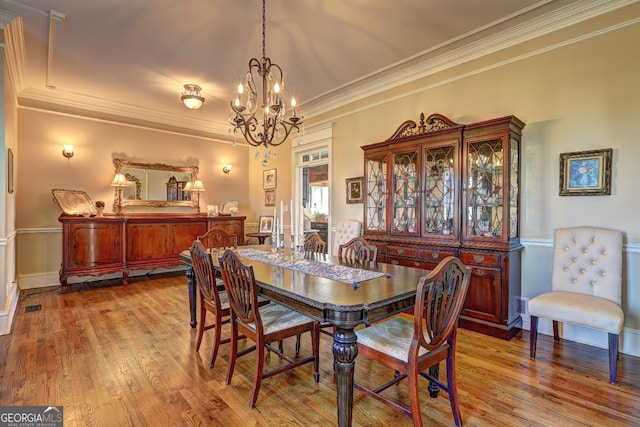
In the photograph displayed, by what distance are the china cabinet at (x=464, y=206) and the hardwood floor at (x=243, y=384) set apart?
51 centimetres

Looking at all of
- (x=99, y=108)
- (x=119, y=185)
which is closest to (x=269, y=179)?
(x=119, y=185)

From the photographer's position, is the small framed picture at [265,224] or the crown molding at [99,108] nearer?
A: the crown molding at [99,108]

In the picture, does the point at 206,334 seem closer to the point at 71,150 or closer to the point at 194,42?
the point at 194,42

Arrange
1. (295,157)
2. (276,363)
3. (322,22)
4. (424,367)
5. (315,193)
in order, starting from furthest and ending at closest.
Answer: (315,193) → (295,157) → (322,22) → (276,363) → (424,367)

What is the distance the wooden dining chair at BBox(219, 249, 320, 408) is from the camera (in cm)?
189

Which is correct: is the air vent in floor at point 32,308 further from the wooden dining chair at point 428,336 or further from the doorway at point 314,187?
the wooden dining chair at point 428,336

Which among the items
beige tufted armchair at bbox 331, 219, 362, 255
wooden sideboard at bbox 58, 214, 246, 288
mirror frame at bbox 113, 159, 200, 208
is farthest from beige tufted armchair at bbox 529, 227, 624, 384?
mirror frame at bbox 113, 159, 200, 208

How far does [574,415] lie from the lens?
1806 mm

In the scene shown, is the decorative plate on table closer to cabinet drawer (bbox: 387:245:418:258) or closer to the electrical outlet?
cabinet drawer (bbox: 387:245:418:258)

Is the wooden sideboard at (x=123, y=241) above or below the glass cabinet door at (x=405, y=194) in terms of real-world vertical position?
below

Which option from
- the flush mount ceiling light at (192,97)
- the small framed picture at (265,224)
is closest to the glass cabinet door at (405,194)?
the flush mount ceiling light at (192,97)

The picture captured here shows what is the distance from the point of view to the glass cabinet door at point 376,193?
12.8ft

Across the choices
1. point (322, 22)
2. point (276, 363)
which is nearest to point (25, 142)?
point (322, 22)

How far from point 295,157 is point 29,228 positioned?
13.5 feet
